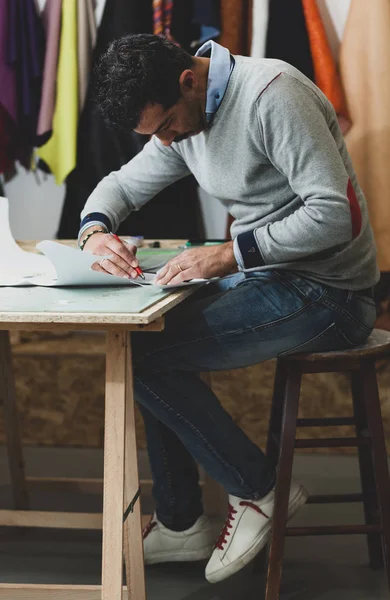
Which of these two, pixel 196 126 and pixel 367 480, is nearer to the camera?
pixel 196 126

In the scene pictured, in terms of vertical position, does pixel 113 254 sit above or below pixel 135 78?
below

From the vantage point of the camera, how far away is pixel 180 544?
206 cm

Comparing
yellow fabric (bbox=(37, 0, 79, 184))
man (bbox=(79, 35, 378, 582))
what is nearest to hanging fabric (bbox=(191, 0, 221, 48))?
yellow fabric (bbox=(37, 0, 79, 184))

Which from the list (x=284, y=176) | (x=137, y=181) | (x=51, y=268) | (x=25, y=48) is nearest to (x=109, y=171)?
(x=25, y=48)

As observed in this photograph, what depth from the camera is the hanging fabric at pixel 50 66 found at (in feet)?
9.37

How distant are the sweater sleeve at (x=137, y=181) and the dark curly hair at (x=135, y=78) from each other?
15.5 inches

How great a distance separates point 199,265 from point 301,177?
0.88ft

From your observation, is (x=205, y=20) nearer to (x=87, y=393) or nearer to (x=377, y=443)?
(x=87, y=393)

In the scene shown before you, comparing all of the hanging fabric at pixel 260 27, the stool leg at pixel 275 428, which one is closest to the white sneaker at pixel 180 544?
the stool leg at pixel 275 428

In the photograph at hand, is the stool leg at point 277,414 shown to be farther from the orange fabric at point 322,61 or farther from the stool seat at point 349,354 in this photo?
the orange fabric at point 322,61

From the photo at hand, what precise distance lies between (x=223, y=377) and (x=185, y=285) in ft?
4.40

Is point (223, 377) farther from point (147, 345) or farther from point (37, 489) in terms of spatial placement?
point (147, 345)

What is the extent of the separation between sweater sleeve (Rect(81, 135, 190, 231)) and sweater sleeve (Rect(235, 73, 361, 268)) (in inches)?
18.2

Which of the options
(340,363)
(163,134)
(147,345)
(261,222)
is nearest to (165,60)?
(163,134)
